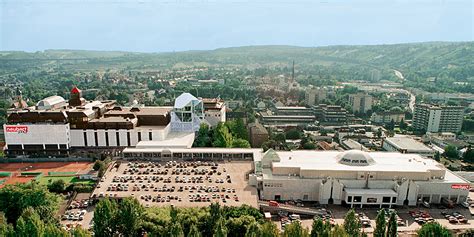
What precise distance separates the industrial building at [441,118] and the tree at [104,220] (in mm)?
70601

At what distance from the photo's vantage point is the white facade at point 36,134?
5319 cm

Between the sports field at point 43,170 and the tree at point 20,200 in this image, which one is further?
the sports field at point 43,170

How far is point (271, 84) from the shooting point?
13038 cm

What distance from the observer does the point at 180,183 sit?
133 feet

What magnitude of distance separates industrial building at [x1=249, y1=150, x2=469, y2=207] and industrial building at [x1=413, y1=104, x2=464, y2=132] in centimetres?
3975

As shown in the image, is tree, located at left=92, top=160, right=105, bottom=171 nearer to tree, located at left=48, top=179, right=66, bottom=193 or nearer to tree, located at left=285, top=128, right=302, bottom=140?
tree, located at left=48, top=179, right=66, bottom=193

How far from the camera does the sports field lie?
149ft

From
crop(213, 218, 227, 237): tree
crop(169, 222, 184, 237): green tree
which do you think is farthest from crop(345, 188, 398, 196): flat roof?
crop(169, 222, 184, 237): green tree

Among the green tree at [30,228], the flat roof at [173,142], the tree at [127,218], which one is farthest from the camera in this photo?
the flat roof at [173,142]

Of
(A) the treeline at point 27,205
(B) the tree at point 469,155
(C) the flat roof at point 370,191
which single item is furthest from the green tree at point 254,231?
(B) the tree at point 469,155

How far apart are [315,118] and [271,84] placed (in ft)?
151

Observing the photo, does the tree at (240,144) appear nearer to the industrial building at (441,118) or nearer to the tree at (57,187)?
the tree at (57,187)

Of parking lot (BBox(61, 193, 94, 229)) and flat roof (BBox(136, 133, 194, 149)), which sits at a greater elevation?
flat roof (BBox(136, 133, 194, 149))

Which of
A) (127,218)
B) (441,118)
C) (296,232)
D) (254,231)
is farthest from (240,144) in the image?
(441,118)
